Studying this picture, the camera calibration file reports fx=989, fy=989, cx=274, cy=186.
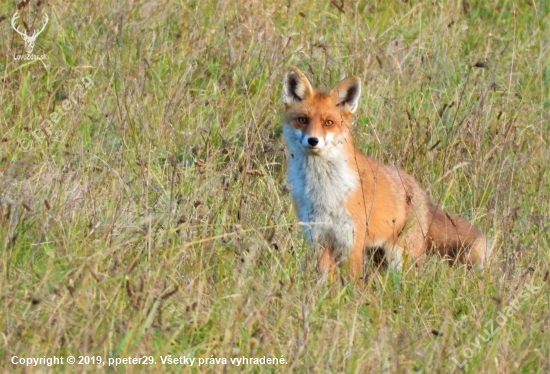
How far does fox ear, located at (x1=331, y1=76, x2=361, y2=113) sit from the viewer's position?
6.66 m

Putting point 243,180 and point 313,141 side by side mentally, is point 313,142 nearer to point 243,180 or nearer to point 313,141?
point 313,141

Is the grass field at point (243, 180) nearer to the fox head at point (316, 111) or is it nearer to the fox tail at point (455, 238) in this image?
the fox tail at point (455, 238)

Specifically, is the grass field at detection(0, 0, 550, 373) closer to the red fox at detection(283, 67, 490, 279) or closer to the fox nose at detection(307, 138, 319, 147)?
the red fox at detection(283, 67, 490, 279)

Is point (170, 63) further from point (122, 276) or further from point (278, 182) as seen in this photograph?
point (122, 276)

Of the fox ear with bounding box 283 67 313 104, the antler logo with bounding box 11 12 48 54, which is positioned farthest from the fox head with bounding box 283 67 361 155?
the antler logo with bounding box 11 12 48 54

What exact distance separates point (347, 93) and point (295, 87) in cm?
36

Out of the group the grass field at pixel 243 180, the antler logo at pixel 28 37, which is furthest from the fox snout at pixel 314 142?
the antler logo at pixel 28 37

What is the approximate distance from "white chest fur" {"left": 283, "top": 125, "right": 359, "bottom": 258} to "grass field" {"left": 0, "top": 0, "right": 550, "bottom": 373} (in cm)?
17

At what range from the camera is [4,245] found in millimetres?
5109

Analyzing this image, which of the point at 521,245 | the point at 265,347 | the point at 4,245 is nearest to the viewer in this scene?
the point at 265,347

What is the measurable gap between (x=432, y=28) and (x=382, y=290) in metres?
4.33

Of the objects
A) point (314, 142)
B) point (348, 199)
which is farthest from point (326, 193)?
point (314, 142)

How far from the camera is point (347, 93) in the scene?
22.0ft

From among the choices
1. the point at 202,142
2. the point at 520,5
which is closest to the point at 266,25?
the point at 202,142
